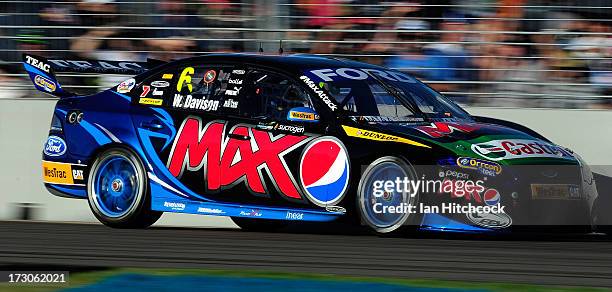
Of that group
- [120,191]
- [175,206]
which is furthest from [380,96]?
[120,191]

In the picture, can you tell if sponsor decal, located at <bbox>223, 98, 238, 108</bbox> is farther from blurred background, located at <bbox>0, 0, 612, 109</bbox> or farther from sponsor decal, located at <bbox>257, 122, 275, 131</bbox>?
blurred background, located at <bbox>0, 0, 612, 109</bbox>

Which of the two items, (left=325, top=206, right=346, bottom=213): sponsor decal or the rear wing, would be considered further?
the rear wing

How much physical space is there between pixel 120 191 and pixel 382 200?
2.35 m

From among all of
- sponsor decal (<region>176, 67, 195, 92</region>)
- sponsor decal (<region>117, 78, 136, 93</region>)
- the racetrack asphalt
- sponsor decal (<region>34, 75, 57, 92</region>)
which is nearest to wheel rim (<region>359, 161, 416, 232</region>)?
the racetrack asphalt

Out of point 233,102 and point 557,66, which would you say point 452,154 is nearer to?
point 233,102

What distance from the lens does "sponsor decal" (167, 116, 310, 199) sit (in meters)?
9.20

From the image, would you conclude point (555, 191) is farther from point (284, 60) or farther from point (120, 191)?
point (120, 191)

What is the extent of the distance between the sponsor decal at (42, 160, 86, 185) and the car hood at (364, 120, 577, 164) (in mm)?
2676

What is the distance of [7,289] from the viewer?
6465 mm

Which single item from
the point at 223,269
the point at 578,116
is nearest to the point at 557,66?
the point at 578,116

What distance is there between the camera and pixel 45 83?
34.8 ft

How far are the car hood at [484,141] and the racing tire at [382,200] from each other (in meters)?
0.25

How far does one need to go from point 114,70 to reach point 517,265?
448 cm

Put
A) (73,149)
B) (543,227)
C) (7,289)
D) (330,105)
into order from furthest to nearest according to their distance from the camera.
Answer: (73,149), (330,105), (543,227), (7,289)
